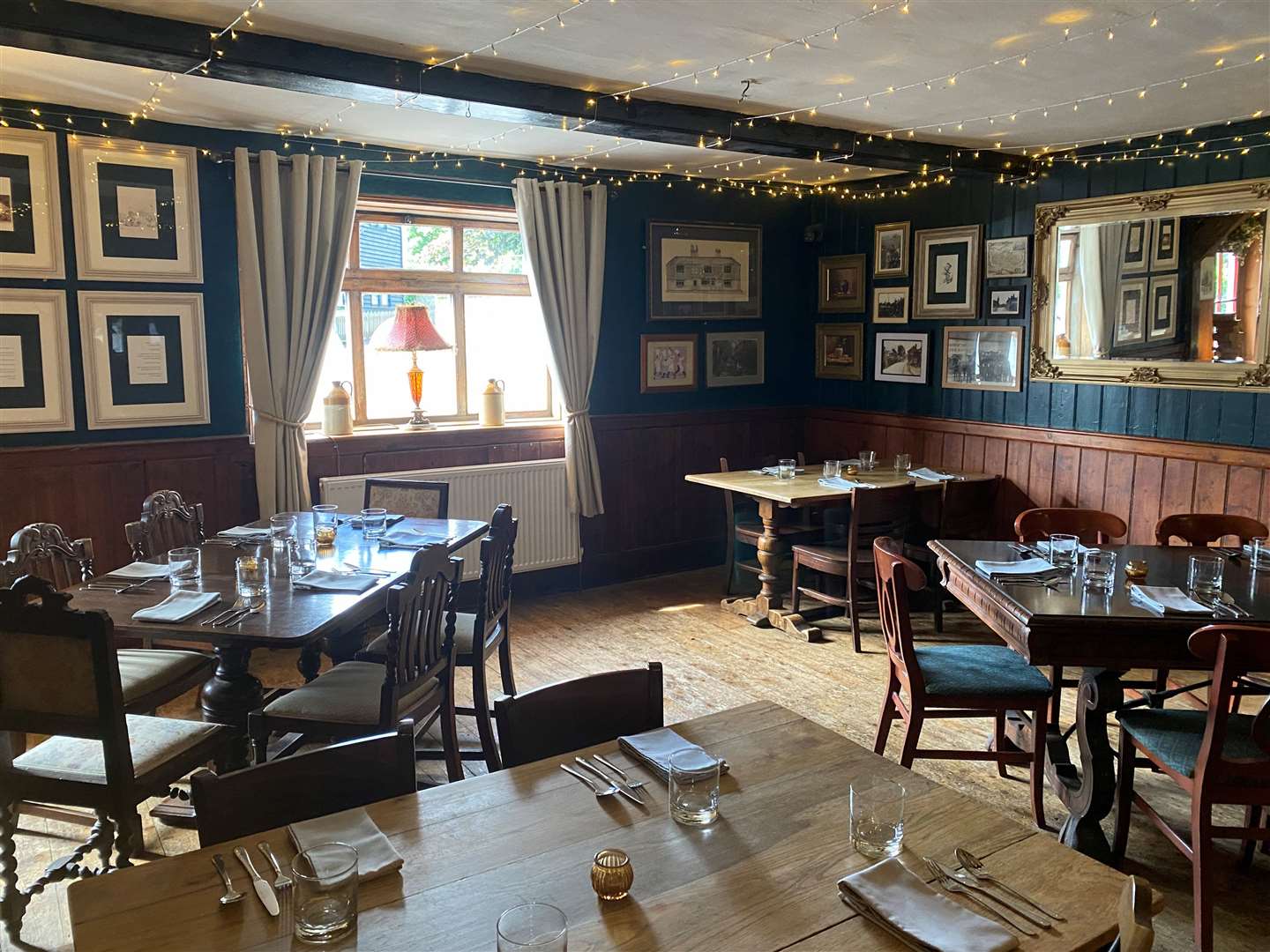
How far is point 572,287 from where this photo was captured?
6047 millimetres

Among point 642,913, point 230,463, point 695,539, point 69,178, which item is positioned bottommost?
point 695,539

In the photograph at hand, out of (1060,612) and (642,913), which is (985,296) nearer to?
(1060,612)

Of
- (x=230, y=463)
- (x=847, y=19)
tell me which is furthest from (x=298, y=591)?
(x=847, y=19)

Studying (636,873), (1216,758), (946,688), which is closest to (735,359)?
(946,688)

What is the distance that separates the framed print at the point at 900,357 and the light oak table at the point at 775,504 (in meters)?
0.90

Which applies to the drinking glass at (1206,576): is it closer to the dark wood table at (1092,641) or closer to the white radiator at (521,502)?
the dark wood table at (1092,641)

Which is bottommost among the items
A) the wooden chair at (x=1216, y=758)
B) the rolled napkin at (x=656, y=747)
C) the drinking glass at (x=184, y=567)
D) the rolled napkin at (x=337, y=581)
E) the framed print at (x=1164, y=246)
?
the wooden chair at (x=1216, y=758)

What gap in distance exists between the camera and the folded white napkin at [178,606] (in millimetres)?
2926

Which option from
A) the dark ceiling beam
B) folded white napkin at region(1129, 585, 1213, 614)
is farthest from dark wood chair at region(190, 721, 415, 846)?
the dark ceiling beam

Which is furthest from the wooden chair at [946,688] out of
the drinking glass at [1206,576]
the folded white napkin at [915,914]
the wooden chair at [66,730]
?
the wooden chair at [66,730]

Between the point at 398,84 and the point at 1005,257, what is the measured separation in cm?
388

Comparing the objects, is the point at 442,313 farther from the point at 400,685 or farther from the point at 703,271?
the point at 400,685

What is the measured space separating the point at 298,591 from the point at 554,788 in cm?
174

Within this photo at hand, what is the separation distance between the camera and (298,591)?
10.7ft
